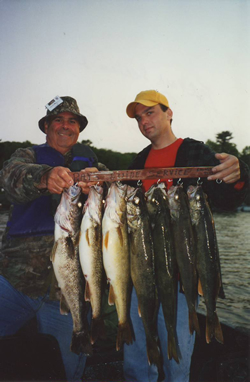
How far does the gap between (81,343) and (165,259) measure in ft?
4.52

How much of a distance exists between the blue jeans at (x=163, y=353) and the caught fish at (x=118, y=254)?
1.93 ft

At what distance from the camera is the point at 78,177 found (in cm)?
317

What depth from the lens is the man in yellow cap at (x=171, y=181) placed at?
3307 mm

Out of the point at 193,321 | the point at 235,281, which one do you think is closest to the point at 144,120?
the point at 193,321

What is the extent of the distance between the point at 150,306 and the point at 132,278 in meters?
0.37

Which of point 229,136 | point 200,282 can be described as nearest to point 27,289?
point 200,282

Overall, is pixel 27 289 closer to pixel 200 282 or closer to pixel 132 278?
pixel 132 278

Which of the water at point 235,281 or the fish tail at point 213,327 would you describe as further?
the water at point 235,281

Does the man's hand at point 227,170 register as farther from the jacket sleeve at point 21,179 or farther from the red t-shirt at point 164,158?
the jacket sleeve at point 21,179

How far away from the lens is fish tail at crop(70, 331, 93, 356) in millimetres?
3227

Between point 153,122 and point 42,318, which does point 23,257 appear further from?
point 153,122

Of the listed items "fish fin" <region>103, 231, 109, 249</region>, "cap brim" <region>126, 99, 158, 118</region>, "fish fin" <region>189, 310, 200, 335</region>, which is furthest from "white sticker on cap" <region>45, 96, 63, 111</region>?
"fish fin" <region>189, 310, 200, 335</region>

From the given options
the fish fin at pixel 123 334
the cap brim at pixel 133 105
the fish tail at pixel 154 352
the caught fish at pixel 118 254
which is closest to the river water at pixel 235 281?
the fish tail at pixel 154 352

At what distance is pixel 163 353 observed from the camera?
3549 millimetres
